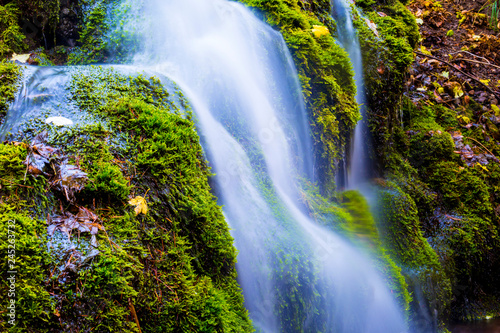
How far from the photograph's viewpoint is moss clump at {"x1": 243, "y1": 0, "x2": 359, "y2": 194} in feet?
13.0

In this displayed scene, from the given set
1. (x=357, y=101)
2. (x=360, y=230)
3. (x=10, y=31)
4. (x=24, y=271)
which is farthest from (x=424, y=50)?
(x=24, y=271)

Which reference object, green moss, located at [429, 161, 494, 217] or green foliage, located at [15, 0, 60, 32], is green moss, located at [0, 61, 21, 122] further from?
green moss, located at [429, 161, 494, 217]

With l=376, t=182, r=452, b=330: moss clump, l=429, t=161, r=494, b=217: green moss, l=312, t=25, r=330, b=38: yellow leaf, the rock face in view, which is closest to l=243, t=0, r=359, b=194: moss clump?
l=312, t=25, r=330, b=38: yellow leaf

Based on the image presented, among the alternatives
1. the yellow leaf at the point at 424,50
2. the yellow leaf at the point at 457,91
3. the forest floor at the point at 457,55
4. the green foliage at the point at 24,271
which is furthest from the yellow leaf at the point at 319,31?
the yellow leaf at the point at 424,50

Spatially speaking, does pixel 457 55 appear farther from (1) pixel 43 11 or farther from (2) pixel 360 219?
(1) pixel 43 11

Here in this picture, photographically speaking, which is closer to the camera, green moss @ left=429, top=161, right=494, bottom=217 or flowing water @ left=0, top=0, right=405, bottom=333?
flowing water @ left=0, top=0, right=405, bottom=333

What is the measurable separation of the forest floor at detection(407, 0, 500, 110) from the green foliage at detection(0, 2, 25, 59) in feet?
21.4

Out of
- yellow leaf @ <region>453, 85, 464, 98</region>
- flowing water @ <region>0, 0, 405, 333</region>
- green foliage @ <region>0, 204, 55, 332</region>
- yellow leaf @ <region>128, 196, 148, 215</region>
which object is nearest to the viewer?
green foliage @ <region>0, 204, 55, 332</region>

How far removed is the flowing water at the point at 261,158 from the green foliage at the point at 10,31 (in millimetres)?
1271

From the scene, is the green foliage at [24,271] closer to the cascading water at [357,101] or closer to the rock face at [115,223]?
the rock face at [115,223]

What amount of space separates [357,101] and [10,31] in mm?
4400

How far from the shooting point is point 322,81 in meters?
4.05

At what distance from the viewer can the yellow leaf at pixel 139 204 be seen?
1.88 m

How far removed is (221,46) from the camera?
3.56 meters
